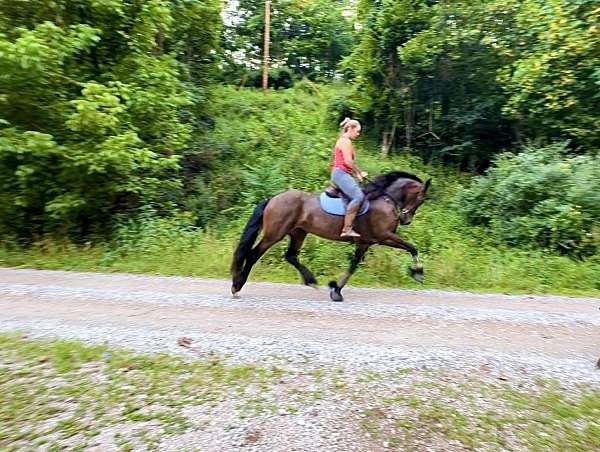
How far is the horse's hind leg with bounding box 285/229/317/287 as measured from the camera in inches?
344

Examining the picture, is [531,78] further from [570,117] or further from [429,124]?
[429,124]

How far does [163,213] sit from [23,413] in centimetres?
1063

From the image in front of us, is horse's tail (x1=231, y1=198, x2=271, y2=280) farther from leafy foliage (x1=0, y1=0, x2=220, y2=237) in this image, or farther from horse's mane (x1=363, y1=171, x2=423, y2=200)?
leafy foliage (x1=0, y1=0, x2=220, y2=237)

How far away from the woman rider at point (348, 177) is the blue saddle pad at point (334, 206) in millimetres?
143

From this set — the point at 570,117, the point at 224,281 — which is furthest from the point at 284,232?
the point at 570,117

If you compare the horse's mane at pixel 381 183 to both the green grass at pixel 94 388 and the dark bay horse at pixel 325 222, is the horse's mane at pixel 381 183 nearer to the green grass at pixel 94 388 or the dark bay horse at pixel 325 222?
the dark bay horse at pixel 325 222

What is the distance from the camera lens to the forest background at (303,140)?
11.0m

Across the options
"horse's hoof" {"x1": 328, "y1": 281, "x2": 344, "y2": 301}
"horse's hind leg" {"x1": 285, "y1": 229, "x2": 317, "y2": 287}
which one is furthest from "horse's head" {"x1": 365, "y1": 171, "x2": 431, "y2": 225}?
"horse's hoof" {"x1": 328, "y1": 281, "x2": 344, "y2": 301}

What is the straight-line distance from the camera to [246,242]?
8.29 metres

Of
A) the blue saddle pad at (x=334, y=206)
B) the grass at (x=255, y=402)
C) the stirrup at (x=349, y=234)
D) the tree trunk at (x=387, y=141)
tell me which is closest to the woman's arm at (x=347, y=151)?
the blue saddle pad at (x=334, y=206)

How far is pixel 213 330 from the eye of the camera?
20.3 feet

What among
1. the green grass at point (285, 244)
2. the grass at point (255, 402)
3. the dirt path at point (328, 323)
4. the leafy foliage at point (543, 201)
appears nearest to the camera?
the grass at point (255, 402)

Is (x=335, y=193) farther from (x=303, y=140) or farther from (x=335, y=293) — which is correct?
(x=303, y=140)

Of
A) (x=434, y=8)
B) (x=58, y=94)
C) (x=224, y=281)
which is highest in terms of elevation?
(x=434, y=8)
